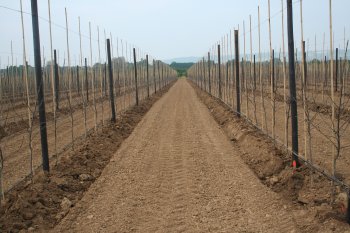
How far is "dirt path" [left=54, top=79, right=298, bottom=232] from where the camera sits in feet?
14.8

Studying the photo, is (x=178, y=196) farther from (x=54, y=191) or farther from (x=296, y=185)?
(x=54, y=191)

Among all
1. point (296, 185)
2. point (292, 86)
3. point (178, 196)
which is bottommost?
point (178, 196)

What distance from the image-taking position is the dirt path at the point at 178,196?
4508 mm

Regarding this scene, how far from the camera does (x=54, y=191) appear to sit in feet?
18.3

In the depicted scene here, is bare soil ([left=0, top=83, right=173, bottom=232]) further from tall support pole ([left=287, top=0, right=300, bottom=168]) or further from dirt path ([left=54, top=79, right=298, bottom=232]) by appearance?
tall support pole ([left=287, top=0, right=300, bottom=168])

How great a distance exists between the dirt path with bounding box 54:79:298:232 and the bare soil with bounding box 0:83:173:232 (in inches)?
7.5

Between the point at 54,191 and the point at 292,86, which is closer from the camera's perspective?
the point at 54,191

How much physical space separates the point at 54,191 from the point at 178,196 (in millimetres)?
1879

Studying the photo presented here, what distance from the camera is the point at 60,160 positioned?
7.45 metres

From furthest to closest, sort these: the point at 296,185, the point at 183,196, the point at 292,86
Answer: the point at 292,86 < the point at 183,196 < the point at 296,185

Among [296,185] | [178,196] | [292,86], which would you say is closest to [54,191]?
[178,196]

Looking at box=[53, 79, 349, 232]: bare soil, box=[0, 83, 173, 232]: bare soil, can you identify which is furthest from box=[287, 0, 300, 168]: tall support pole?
box=[0, 83, 173, 232]: bare soil

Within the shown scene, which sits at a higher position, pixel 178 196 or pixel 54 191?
pixel 54 191

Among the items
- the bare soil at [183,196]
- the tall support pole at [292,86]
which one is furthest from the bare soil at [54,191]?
the tall support pole at [292,86]
